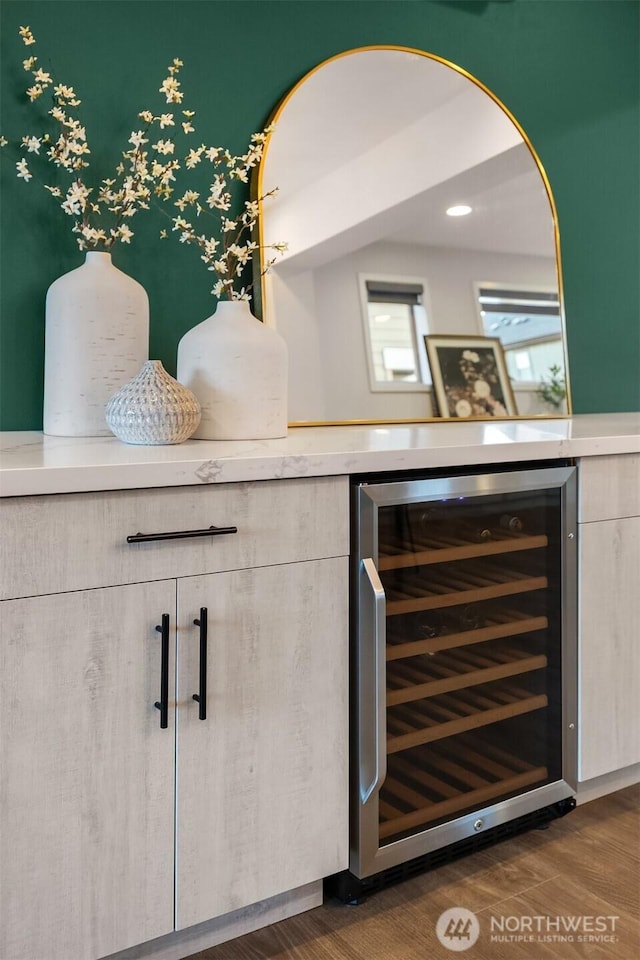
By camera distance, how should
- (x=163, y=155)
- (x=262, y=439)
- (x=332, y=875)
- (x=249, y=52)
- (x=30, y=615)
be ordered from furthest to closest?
(x=249, y=52), (x=163, y=155), (x=262, y=439), (x=332, y=875), (x=30, y=615)

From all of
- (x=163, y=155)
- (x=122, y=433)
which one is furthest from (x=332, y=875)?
(x=163, y=155)

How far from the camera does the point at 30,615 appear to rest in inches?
45.6

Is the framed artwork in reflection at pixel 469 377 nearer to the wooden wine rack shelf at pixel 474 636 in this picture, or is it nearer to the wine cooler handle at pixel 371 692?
the wooden wine rack shelf at pixel 474 636

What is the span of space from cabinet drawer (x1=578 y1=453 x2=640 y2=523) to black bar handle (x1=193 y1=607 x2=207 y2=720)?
933 mm

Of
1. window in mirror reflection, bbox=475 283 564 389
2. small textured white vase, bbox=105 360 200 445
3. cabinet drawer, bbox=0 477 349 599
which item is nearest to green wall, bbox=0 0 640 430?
window in mirror reflection, bbox=475 283 564 389

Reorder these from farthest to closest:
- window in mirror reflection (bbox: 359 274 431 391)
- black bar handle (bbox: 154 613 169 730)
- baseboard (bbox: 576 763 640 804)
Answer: window in mirror reflection (bbox: 359 274 431 391) < baseboard (bbox: 576 763 640 804) < black bar handle (bbox: 154 613 169 730)

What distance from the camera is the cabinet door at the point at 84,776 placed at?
1.16m

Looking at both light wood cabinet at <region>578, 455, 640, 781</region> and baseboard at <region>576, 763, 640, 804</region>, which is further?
baseboard at <region>576, 763, 640, 804</region>

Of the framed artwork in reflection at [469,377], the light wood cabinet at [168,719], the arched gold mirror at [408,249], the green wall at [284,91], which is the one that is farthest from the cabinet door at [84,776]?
the framed artwork in reflection at [469,377]

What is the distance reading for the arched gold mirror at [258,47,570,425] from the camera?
6.73ft

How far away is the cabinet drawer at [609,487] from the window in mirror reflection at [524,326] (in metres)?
0.68

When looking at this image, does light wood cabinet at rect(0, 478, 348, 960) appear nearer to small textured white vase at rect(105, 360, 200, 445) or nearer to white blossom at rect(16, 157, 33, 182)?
small textured white vase at rect(105, 360, 200, 445)

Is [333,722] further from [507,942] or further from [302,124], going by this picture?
[302,124]

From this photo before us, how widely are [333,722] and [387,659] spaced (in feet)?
0.57
